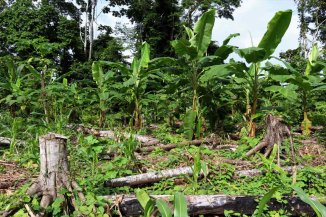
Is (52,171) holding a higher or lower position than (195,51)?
lower

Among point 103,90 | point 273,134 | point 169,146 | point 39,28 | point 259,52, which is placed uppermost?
point 39,28

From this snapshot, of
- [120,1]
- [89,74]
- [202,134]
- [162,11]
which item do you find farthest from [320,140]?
[120,1]

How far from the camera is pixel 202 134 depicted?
576cm

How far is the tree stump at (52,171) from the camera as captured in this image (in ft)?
9.24

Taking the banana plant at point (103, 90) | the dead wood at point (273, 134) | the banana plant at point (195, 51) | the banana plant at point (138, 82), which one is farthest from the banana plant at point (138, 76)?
the dead wood at point (273, 134)

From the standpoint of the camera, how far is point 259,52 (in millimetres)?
5094

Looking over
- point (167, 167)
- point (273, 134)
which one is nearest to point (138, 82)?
point (167, 167)

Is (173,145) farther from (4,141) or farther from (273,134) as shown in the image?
(4,141)

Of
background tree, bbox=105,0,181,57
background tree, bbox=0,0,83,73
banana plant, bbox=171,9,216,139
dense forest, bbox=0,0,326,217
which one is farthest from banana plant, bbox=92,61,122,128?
background tree, bbox=105,0,181,57

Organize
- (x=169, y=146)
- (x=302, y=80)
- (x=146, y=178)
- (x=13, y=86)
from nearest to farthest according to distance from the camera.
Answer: (x=146, y=178) < (x=169, y=146) < (x=302, y=80) < (x=13, y=86)

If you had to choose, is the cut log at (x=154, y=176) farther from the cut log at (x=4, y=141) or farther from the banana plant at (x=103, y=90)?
the banana plant at (x=103, y=90)

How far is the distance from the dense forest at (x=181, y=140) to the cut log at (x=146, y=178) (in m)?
0.01

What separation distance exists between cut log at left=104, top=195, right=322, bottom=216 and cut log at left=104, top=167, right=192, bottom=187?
1.41 feet

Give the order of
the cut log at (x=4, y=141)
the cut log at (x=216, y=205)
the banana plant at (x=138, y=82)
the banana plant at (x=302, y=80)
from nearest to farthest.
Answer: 1. the cut log at (x=216, y=205)
2. the cut log at (x=4, y=141)
3. the banana plant at (x=302, y=80)
4. the banana plant at (x=138, y=82)
